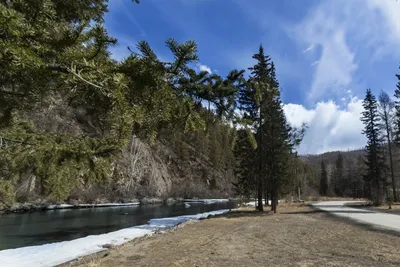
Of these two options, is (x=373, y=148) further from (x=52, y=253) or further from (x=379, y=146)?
(x=52, y=253)

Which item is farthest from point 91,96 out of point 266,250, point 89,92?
point 266,250

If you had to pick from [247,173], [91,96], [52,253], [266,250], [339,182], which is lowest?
[52,253]

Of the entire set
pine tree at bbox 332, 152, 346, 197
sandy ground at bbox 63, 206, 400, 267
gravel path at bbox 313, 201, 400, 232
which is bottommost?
sandy ground at bbox 63, 206, 400, 267

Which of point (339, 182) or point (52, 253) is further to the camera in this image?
point (339, 182)

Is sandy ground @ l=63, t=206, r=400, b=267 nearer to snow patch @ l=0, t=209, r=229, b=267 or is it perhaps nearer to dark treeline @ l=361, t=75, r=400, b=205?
snow patch @ l=0, t=209, r=229, b=267

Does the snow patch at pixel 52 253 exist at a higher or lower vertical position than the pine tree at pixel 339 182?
lower

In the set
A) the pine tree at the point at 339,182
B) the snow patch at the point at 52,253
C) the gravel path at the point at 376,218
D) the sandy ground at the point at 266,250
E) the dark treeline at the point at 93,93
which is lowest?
the snow patch at the point at 52,253

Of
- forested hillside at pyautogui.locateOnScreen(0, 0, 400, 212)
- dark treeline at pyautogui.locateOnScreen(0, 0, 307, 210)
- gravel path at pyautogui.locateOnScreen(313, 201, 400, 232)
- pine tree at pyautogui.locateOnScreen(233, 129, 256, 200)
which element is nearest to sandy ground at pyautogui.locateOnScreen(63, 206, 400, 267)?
gravel path at pyautogui.locateOnScreen(313, 201, 400, 232)

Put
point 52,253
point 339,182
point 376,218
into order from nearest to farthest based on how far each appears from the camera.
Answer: point 52,253, point 376,218, point 339,182

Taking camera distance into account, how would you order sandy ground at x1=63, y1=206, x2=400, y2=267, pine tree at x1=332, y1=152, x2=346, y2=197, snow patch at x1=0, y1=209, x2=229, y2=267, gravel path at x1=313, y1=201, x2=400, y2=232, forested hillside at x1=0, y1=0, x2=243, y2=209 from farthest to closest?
1. pine tree at x1=332, y1=152, x2=346, y2=197
2. gravel path at x1=313, y1=201, x2=400, y2=232
3. snow patch at x1=0, y1=209, x2=229, y2=267
4. sandy ground at x1=63, y1=206, x2=400, y2=267
5. forested hillside at x1=0, y1=0, x2=243, y2=209

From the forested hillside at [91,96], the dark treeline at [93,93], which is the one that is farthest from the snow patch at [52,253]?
the dark treeline at [93,93]

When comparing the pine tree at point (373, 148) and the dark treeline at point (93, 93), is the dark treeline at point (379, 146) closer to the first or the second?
the pine tree at point (373, 148)

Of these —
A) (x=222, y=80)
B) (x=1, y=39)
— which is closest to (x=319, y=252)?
(x=222, y=80)

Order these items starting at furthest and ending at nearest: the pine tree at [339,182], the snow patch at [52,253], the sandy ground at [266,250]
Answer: the pine tree at [339,182]
the snow patch at [52,253]
the sandy ground at [266,250]
